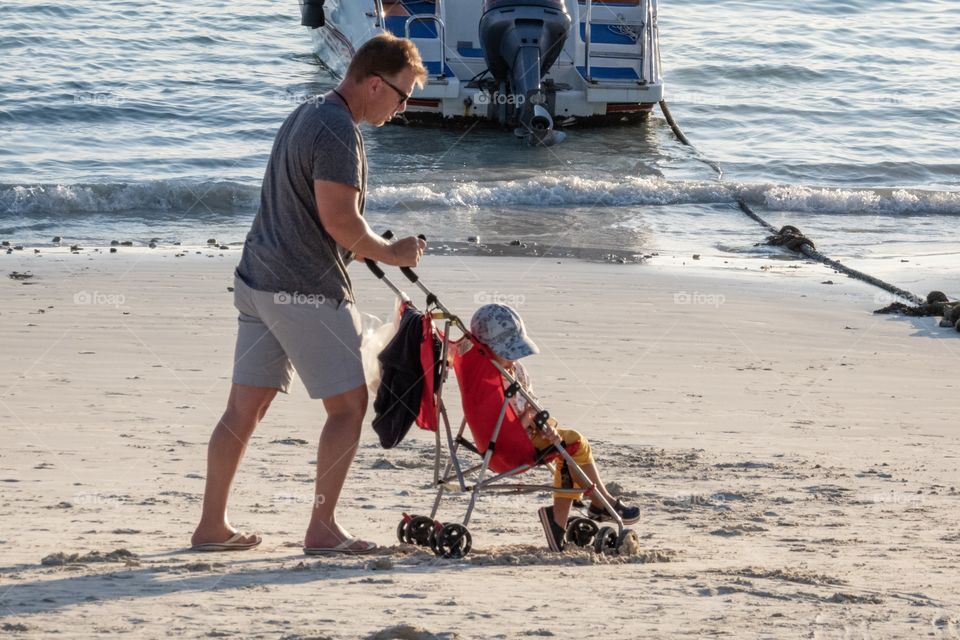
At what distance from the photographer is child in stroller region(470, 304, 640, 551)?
434cm

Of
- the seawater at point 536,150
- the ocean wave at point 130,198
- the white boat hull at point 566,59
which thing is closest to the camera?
the seawater at point 536,150

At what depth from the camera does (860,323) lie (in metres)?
8.16

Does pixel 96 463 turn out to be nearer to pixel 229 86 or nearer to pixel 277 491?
pixel 277 491

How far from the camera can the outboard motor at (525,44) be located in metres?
14.7

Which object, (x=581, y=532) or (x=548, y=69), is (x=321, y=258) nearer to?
(x=581, y=532)

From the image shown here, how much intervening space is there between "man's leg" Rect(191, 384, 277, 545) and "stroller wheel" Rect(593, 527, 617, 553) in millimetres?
1203

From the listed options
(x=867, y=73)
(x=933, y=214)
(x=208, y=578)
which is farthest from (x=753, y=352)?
(x=867, y=73)

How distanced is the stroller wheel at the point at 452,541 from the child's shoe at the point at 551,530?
350 millimetres

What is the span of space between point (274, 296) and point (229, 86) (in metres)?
16.8

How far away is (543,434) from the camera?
4.41m

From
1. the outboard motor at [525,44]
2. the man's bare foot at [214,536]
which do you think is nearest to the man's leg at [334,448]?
the man's bare foot at [214,536]

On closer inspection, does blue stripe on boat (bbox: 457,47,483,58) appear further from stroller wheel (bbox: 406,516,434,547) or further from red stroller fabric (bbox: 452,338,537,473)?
stroller wheel (bbox: 406,516,434,547)

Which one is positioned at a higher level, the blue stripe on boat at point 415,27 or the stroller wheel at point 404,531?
the blue stripe on boat at point 415,27

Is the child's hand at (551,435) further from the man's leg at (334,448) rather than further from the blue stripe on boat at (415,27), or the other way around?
the blue stripe on boat at (415,27)
